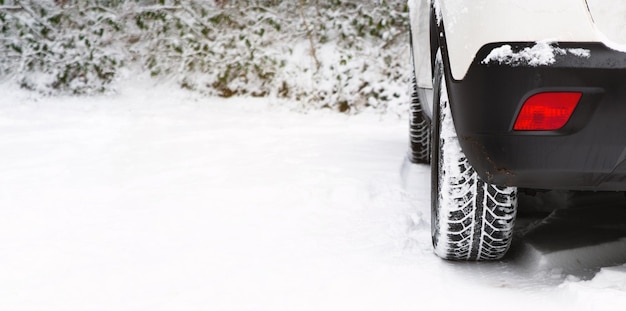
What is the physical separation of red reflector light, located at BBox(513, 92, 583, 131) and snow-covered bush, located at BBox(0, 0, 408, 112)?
4730mm

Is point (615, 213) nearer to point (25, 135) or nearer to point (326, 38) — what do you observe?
point (25, 135)

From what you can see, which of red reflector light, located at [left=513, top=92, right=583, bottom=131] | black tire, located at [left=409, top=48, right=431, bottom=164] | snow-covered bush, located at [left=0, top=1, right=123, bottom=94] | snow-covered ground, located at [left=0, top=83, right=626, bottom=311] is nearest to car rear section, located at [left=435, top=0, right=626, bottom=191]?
red reflector light, located at [left=513, top=92, right=583, bottom=131]

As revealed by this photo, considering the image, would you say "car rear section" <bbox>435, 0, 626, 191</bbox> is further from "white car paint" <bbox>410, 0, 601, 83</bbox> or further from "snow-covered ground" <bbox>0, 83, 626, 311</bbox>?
"snow-covered ground" <bbox>0, 83, 626, 311</bbox>

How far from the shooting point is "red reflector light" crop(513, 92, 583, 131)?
5.24 feet

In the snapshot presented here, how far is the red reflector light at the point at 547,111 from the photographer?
160cm

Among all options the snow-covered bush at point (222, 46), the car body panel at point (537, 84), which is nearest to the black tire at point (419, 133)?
the car body panel at point (537, 84)

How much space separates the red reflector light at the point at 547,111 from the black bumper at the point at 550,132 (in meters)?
0.01

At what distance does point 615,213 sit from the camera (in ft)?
8.54

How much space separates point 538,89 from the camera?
5.24ft

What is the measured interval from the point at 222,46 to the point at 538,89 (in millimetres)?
5637

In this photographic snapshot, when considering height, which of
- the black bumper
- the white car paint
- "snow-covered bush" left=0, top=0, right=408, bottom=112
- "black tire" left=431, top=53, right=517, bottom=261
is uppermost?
the white car paint

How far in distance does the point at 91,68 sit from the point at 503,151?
6107 mm

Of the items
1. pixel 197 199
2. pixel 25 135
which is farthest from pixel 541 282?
pixel 25 135

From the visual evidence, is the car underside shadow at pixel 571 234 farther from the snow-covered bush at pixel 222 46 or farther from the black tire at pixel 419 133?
the snow-covered bush at pixel 222 46
